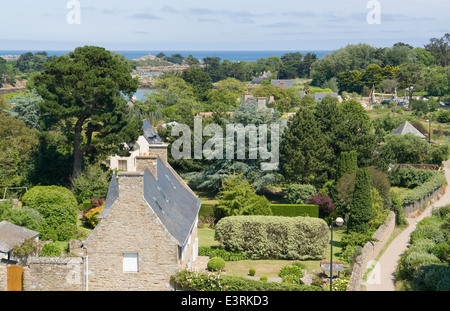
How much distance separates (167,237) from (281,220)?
11.2m

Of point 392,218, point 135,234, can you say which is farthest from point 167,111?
point 135,234

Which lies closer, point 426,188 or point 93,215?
point 93,215

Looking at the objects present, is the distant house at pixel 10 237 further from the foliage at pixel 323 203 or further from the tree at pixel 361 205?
the foliage at pixel 323 203

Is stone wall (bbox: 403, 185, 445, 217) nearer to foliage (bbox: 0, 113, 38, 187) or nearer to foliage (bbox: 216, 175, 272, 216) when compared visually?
foliage (bbox: 216, 175, 272, 216)

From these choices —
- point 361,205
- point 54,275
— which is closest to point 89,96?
point 361,205

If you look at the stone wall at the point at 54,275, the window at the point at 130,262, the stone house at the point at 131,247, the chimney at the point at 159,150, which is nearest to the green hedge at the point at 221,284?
the stone house at the point at 131,247

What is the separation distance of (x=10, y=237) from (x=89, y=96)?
17.4 m

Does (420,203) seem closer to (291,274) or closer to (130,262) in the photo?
(291,274)

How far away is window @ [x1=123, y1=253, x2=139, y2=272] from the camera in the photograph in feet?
88.0

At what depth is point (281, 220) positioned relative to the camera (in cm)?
3628

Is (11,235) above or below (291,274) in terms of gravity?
above

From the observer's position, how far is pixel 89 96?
4759 centimetres
